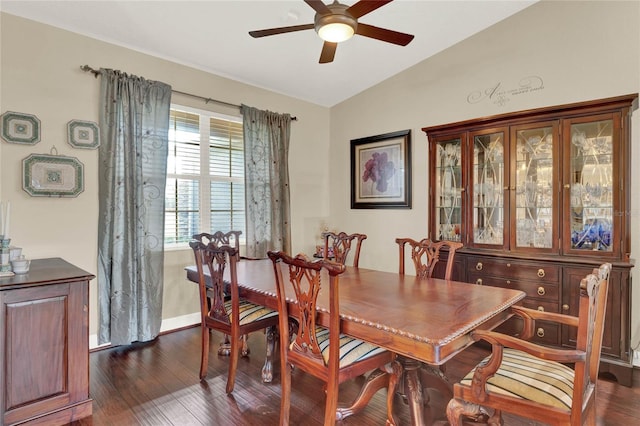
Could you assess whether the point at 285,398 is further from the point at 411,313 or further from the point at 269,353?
the point at 411,313

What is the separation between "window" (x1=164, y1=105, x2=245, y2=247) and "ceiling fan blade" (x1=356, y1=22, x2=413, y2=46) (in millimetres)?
2152

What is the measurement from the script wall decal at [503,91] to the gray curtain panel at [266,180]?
2.19m

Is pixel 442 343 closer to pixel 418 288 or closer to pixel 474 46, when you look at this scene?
pixel 418 288

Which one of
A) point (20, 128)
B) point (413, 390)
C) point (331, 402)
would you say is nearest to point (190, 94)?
point (20, 128)

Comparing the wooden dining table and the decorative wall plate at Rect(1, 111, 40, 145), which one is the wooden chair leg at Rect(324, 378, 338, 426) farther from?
the decorative wall plate at Rect(1, 111, 40, 145)

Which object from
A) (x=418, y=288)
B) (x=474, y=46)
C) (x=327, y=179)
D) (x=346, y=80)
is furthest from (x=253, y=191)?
(x=474, y=46)

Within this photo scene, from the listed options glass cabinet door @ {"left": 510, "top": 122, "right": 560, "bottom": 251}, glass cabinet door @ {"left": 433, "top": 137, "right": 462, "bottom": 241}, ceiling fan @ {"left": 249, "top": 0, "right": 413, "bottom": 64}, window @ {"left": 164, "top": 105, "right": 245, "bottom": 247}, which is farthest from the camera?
window @ {"left": 164, "top": 105, "right": 245, "bottom": 247}

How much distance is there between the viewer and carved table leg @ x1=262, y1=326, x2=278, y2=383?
8.33ft

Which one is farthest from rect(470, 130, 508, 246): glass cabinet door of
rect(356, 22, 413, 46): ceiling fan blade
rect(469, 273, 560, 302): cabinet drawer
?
rect(356, 22, 413, 46): ceiling fan blade

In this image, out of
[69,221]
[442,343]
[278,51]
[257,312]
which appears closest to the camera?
[442,343]

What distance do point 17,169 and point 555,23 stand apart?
4591 millimetres

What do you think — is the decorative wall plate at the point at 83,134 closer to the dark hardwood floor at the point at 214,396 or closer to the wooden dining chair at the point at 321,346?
the dark hardwood floor at the point at 214,396

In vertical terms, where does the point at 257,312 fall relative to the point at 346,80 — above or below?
below

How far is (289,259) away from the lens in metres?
1.75
